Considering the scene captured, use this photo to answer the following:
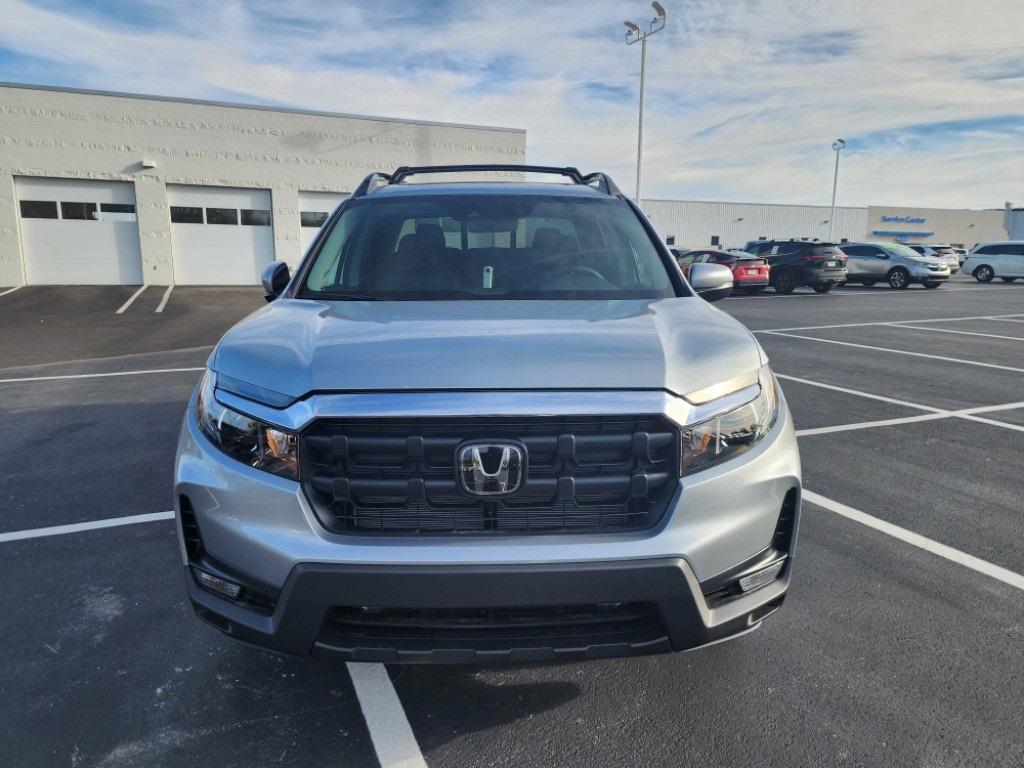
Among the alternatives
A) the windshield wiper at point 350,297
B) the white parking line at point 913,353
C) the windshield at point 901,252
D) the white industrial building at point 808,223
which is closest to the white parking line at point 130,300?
the white parking line at point 913,353

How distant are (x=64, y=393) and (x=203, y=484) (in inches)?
264

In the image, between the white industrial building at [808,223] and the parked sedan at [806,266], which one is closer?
the parked sedan at [806,266]

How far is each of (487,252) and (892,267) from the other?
26.8 metres

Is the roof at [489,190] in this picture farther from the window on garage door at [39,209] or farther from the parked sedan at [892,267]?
the parked sedan at [892,267]

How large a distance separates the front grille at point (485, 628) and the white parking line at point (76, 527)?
2563 millimetres

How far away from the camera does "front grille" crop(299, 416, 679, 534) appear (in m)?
1.95

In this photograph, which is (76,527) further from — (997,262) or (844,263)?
(997,262)

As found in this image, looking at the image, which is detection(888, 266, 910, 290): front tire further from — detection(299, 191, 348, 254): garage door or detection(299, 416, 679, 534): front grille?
detection(299, 416, 679, 534): front grille

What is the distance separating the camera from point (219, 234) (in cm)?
2342

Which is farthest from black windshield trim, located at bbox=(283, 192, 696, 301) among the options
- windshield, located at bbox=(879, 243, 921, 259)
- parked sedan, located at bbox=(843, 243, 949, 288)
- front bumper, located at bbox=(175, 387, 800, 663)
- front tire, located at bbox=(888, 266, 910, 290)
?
windshield, located at bbox=(879, 243, 921, 259)

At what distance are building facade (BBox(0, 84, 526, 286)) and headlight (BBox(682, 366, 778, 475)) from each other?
23488mm

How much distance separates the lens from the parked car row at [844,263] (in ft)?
71.1

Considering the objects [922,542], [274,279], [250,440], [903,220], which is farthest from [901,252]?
[903,220]

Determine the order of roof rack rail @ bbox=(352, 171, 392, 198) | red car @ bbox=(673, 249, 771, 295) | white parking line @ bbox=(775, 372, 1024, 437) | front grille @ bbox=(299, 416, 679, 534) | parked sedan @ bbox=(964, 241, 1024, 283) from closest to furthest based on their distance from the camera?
front grille @ bbox=(299, 416, 679, 534)
roof rack rail @ bbox=(352, 171, 392, 198)
white parking line @ bbox=(775, 372, 1024, 437)
red car @ bbox=(673, 249, 771, 295)
parked sedan @ bbox=(964, 241, 1024, 283)
